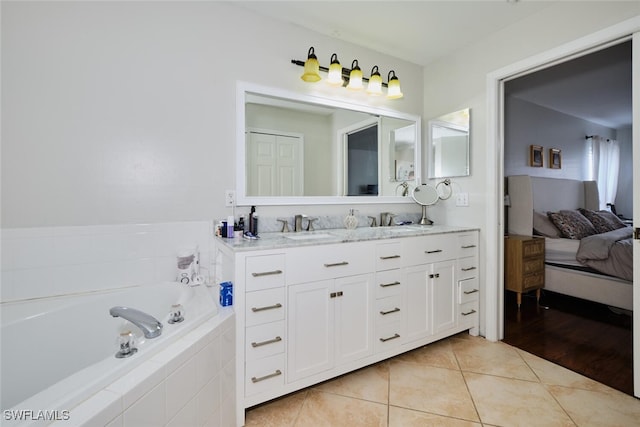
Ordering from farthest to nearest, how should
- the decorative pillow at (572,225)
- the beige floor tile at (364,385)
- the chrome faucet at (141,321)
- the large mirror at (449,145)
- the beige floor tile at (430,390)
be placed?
the decorative pillow at (572,225)
the large mirror at (449,145)
the beige floor tile at (364,385)
the beige floor tile at (430,390)
the chrome faucet at (141,321)

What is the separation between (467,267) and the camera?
7.61ft

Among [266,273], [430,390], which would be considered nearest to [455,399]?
[430,390]

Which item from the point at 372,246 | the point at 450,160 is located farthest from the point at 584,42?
the point at 372,246

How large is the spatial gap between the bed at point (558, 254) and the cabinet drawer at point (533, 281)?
3.9 inches

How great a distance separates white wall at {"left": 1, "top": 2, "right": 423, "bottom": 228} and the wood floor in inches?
88.0

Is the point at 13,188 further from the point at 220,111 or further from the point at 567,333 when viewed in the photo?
the point at 567,333

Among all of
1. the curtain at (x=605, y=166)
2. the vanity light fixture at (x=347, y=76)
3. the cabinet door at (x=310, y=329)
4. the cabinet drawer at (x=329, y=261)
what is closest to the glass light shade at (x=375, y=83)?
the vanity light fixture at (x=347, y=76)

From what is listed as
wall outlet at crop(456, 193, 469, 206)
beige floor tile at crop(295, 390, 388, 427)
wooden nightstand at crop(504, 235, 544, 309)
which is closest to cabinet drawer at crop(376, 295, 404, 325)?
beige floor tile at crop(295, 390, 388, 427)

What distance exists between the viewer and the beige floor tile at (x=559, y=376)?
1699 millimetres

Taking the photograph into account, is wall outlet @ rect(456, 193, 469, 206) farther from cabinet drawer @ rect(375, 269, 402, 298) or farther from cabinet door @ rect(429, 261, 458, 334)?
cabinet drawer @ rect(375, 269, 402, 298)

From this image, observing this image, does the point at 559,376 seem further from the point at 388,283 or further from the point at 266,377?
the point at 266,377

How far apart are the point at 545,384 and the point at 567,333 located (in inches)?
37.1

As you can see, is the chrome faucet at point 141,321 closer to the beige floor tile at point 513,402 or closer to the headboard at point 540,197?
the beige floor tile at point 513,402

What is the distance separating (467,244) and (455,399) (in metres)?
1.13
